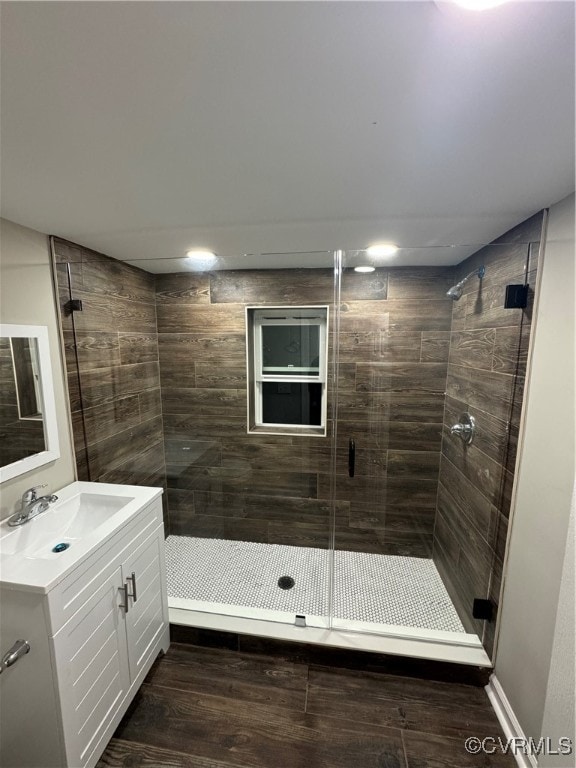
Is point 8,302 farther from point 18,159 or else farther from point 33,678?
point 33,678

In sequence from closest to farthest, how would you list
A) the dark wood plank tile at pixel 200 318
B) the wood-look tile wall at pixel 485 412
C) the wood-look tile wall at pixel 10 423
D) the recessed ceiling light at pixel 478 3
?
the recessed ceiling light at pixel 478 3 → the wood-look tile wall at pixel 10 423 → the wood-look tile wall at pixel 485 412 → the dark wood plank tile at pixel 200 318

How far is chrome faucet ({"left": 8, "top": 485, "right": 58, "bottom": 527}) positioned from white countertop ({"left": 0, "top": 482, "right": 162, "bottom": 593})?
2 centimetres

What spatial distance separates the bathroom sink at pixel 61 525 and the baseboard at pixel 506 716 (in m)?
2.03

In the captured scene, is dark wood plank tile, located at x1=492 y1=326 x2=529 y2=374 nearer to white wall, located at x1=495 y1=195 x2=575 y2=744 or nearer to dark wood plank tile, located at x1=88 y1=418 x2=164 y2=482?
white wall, located at x1=495 y1=195 x2=575 y2=744

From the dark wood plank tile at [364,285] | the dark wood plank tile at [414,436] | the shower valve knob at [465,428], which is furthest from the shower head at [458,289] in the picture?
the dark wood plank tile at [414,436]

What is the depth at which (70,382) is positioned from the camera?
1.68m

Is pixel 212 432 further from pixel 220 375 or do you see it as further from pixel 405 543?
pixel 405 543

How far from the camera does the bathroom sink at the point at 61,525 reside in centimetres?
126

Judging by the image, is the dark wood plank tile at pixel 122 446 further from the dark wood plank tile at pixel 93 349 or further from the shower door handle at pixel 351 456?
the shower door handle at pixel 351 456

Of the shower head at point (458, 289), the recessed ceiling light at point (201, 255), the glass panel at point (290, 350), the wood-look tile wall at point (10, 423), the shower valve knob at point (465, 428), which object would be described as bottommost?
the shower valve knob at point (465, 428)

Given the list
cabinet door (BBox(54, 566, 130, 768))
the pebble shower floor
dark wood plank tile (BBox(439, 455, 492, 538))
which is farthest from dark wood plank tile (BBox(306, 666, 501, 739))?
cabinet door (BBox(54, 566, 130, 768))

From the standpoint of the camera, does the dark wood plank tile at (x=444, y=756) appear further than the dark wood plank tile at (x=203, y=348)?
No

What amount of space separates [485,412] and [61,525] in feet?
7.61

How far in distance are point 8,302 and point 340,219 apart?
1.59 metres
